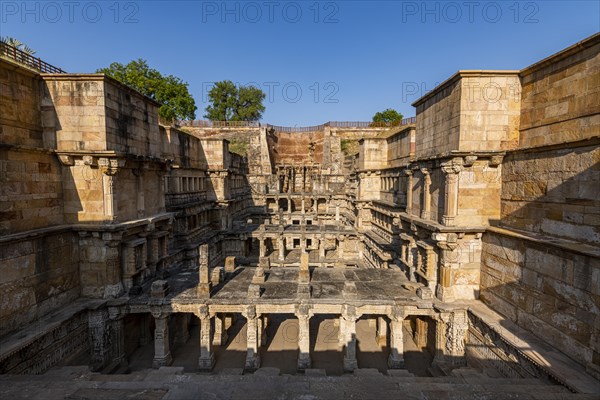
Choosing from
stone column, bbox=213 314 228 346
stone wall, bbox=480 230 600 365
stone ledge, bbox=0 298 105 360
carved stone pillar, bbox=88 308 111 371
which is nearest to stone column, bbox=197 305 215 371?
stone column, bbox=213 314 228 346

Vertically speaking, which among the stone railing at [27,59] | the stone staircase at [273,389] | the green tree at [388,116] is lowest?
the stone staircase at [273,389]

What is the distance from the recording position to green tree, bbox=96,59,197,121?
40.1m

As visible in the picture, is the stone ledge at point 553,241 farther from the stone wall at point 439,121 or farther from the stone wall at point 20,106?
the stone wall at point 20,106

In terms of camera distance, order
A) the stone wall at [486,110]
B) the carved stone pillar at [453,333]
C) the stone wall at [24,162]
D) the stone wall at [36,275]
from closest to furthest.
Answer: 1. the stone wall at [36,275]
2. the stone wall at [24,162]
3. the stone wall at [486,110]
4. the carved stone pillar at [453,333]

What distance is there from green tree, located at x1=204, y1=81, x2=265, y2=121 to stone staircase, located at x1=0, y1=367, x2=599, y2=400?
5172 centimetres

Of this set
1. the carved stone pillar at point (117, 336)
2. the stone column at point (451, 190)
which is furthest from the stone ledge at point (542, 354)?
the carved stone pillar at point (117, 336)

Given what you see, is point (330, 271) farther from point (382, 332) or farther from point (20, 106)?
point (20, 106)

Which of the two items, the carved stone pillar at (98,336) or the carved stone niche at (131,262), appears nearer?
the carved stone pillar at (98,336)

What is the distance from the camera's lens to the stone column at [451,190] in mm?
11359

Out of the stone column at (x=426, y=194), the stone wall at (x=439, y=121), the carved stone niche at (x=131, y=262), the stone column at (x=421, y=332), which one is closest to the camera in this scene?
the stone wall at (x=439, y=121)

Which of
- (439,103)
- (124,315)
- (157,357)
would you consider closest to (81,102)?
(124,315)

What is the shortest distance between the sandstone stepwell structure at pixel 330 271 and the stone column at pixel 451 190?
54 mm

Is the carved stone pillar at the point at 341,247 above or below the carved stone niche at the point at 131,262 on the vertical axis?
below

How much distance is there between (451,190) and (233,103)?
51.0 m
